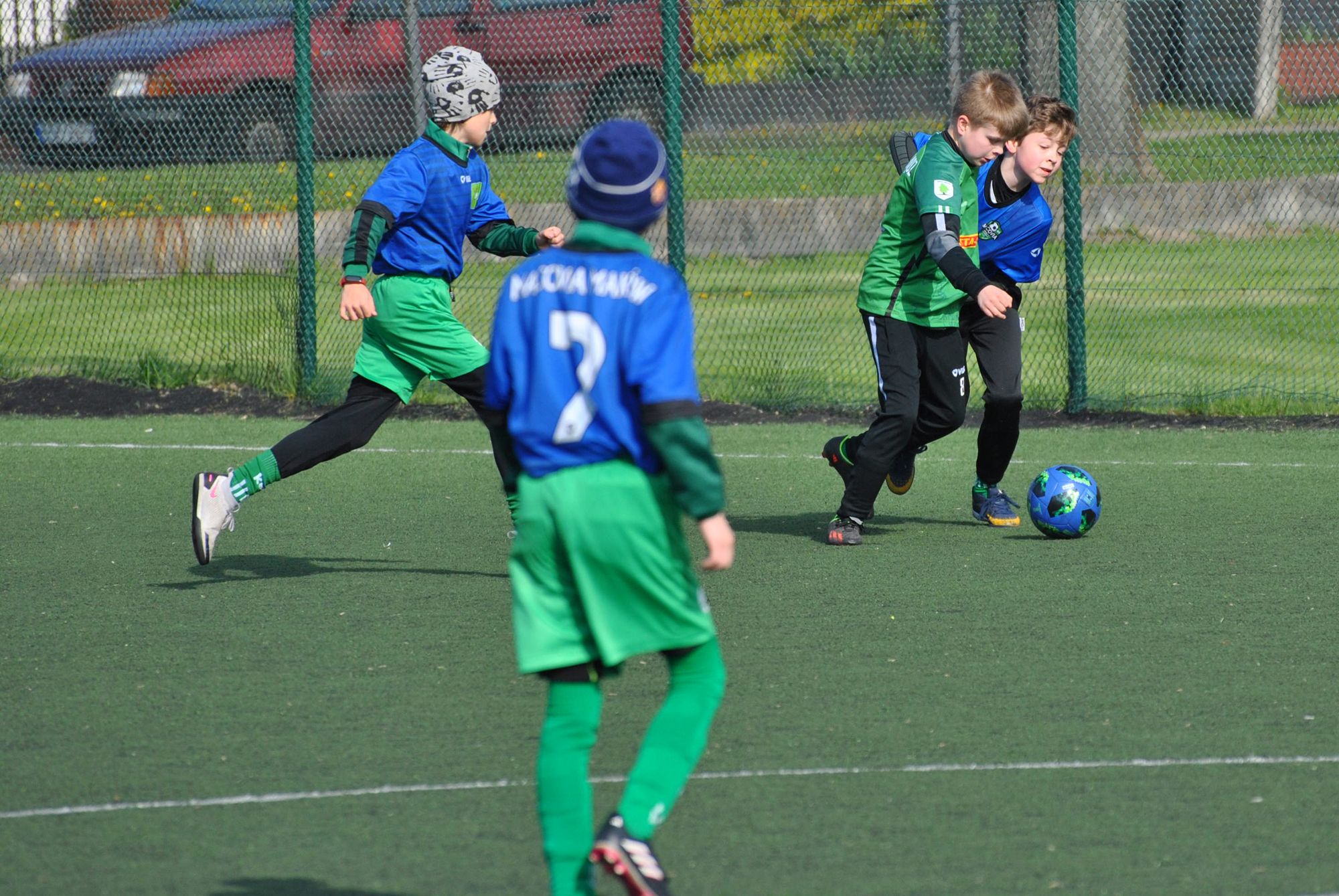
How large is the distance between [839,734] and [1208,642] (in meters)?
1.58

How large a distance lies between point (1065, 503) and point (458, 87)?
2982mm

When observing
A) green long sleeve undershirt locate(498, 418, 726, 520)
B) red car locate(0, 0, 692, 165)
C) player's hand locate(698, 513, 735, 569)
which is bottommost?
player's hand locate(698, 513, 735, 569)

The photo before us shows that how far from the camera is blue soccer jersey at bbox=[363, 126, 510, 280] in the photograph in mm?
6449

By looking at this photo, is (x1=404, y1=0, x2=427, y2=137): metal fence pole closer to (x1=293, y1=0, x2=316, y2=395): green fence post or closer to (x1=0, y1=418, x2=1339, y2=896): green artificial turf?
(x1=293, y1=0, x2=316, y2=395): green fence post

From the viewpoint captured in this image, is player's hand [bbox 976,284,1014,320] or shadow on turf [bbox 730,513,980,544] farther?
shadow on turf [bbox 730,513,980,544]

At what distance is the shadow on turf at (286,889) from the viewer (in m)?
3.60

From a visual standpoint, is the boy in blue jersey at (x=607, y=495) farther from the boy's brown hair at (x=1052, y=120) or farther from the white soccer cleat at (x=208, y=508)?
the boy's brown hair at (x=1052, y=120)

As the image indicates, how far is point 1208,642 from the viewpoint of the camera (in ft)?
18.2

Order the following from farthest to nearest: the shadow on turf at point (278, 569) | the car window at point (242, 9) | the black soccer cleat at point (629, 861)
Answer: the car window at point (242, 9), the shadow on turf at point (278, 569), the black soccer cleat at point (629, 861)

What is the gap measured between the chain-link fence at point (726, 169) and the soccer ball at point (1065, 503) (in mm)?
3658

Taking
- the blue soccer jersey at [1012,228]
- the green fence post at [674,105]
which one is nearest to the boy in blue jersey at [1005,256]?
the blue soccer jersey at [1012,228]

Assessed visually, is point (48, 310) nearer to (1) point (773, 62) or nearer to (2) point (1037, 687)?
(1) point (773, 62)

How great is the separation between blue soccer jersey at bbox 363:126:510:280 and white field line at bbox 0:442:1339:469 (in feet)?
10.2

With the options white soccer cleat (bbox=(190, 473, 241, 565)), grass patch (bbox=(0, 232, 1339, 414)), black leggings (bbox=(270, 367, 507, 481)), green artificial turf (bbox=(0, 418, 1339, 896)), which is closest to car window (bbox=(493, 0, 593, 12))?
grass patch (bbox=(0, 232, 1339, 414))
